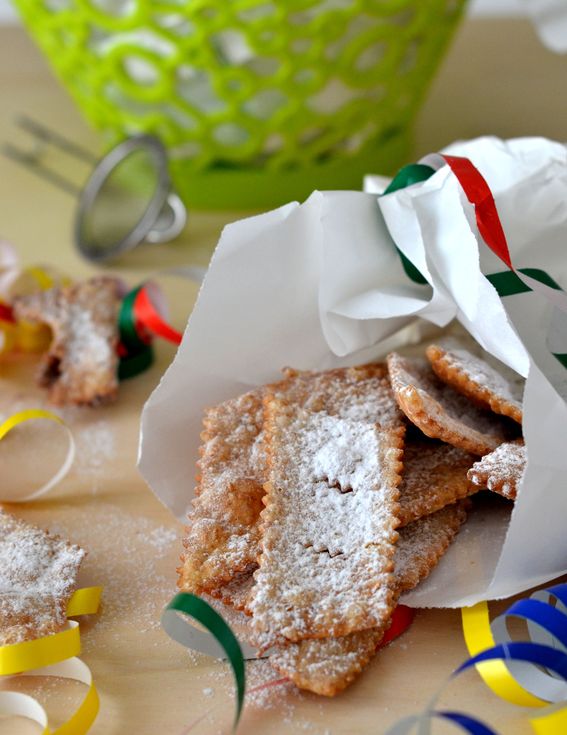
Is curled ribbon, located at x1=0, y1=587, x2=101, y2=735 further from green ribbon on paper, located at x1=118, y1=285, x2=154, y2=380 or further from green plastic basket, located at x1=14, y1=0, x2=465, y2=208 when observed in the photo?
green plastic basket, located at x1=14, y1=0, x2=465, y2=208

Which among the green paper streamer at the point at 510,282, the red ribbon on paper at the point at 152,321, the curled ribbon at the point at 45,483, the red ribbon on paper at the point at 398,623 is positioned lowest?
the curled ribbon at the point at 45,483

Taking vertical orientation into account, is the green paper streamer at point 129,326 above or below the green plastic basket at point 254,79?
below

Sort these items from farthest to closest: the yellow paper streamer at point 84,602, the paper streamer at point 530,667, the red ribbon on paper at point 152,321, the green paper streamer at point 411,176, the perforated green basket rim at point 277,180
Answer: the perforated green basket rim at point 277,180
the red ribbon on paper at point 152,321
the green paper streamer at point 411,176
the yellow paper streamer at point 84,602
the paper streamer at point 530,667

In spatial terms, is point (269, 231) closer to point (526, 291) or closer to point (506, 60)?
point (526, 291)

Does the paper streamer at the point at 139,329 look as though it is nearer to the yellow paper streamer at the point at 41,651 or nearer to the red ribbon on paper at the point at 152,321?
the red ribbon on paper at the point at 152,321

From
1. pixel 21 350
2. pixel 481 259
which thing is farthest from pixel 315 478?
pixel 21 350

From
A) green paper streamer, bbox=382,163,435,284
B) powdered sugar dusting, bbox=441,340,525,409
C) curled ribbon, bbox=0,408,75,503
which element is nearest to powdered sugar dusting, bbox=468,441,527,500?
powdered sugar dusting, bbox=441,340,525,409

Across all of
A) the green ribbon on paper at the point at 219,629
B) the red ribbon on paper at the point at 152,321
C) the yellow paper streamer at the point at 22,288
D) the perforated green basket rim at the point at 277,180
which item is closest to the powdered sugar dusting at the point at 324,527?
the green ribbon on paper at the point at 219,629

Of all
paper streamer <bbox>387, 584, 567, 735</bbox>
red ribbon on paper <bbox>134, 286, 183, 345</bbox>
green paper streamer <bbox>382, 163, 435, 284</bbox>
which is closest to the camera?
paper streamer <bbox>387, 584, 567, 735</bbox>
